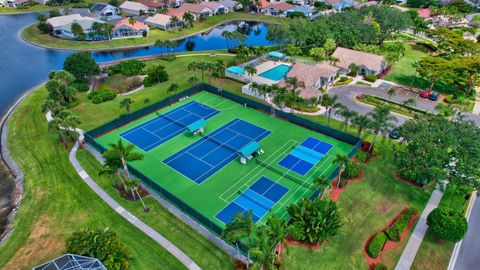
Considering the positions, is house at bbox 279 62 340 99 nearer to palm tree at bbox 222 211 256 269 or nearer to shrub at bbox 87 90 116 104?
shrub at bbox 87 90 116 104

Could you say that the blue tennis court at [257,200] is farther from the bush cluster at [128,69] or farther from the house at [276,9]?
the house at [276,9]

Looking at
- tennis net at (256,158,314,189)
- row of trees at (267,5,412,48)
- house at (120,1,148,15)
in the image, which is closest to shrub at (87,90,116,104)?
tennis net at (256,158,314,189)

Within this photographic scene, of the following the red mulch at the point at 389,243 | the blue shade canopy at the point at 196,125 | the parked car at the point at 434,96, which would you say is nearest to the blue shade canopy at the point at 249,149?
the blue shade canopy at the point at 196,125

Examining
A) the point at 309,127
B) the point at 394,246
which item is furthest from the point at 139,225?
the point at 309,127

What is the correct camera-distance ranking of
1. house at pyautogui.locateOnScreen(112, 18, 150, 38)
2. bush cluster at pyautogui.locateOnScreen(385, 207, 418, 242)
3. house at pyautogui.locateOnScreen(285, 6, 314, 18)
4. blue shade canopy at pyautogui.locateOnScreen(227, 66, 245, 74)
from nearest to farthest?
bush cluster at pyautogui.locateOnScreen(385, 207, 418, 242)
blue shade canopy at pyautogui.locateOnScreen(227, 66, 245, 74)
house at pyautogui.locateOnScreen(112, 18, 150, 38)
house at pyautogui.locateOnScreen(285, 6, 314, 18)

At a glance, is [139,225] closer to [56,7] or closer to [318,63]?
[318,63]

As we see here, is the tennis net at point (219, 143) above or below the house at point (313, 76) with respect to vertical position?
below
